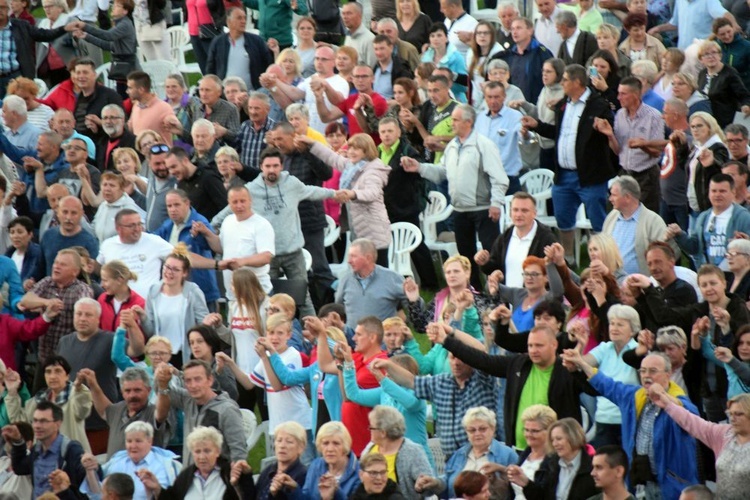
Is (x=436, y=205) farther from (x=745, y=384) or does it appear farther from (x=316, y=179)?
(x=745, y=384)

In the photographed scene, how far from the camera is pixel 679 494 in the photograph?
1145 cm

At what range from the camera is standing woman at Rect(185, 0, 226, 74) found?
19.9 m

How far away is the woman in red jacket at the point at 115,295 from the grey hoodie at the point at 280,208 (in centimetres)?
132

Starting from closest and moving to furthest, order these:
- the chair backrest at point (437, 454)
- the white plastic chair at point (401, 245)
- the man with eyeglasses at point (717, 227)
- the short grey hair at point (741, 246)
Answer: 1. the chair backrest at point (437, 454)
2. the short grey hair at point (741, 246)
3. the man with eyeglasses at point (717, 227)
4. the white plastic chair at point (401, 245)

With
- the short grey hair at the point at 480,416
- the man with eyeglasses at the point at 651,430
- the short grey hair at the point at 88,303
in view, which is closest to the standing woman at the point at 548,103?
the short grey hair at the point at 88,303

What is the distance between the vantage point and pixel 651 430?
37.9 ft

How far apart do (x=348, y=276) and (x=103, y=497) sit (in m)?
3.33

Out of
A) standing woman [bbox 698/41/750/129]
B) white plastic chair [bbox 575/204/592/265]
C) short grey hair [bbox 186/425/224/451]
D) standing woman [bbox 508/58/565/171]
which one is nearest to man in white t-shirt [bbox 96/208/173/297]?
short grey hair [bbox 186/425/224/451]

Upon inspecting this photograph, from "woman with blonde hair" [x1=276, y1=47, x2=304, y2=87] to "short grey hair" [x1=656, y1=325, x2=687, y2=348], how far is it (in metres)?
6.95

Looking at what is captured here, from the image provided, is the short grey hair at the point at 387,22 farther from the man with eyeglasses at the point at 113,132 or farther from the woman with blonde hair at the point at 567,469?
the woman with blonde hair at the point at 567,469

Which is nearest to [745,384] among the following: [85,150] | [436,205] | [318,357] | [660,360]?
[660,360]

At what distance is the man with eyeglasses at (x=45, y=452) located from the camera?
12172 mm

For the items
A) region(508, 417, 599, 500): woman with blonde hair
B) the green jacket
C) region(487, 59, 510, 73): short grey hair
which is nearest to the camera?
region(508, 417, 599, 500): woman with blonde hair

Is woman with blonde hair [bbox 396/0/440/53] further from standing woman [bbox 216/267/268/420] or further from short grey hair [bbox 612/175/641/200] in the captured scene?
standing woman [bbox 216/267/268/420]
